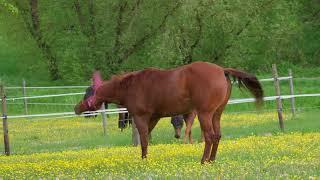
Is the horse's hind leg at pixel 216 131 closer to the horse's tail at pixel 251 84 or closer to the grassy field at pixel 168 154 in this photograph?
the grassy field at pixel 168 154

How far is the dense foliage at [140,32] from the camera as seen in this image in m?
36.0

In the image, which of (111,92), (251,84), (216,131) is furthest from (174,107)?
(111,92)

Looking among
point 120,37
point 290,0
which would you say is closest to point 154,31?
point 120,37

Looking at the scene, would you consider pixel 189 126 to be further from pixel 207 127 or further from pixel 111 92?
pixel 207 127

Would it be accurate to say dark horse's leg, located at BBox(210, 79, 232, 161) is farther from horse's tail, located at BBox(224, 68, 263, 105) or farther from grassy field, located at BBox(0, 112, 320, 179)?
horse's tail, located at BBox(224, 68, 263, 105)

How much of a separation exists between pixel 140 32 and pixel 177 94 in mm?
25340

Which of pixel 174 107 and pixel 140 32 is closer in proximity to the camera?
pixel 174 107

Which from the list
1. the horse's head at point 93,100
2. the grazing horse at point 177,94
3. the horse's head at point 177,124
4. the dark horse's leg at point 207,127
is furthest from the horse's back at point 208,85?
the horse's head at point 177,124

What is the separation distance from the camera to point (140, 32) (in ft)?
122

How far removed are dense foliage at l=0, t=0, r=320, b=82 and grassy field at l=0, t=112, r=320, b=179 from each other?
34.6ft

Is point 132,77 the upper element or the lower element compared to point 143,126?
upper

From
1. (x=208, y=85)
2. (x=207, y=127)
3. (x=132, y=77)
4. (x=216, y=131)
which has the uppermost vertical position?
(x=208, y=85)

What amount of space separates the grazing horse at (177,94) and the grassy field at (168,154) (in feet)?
2.14

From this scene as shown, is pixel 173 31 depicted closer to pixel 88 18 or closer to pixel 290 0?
pixel 88 18
